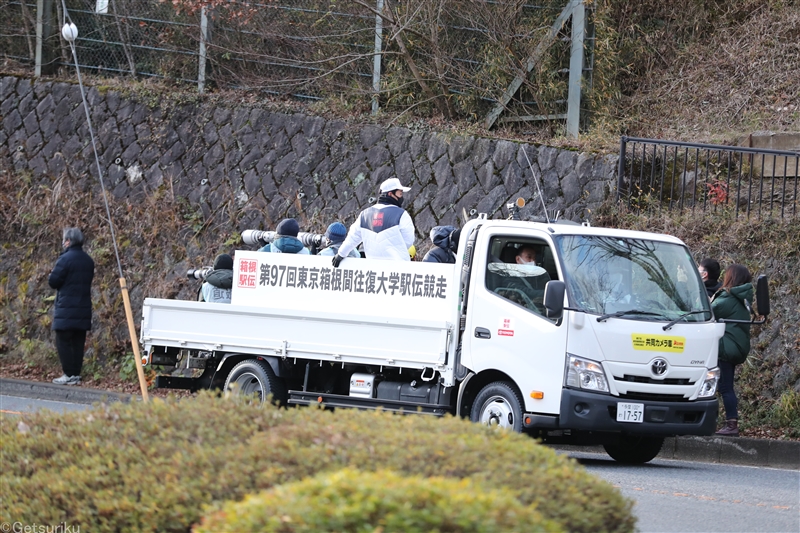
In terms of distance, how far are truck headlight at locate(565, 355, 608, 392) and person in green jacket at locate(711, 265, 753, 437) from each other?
2735 mm

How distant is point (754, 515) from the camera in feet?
21.9

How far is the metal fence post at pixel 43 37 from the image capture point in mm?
20266

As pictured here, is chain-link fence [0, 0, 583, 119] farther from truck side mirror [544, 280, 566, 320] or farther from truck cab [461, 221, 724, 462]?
truck side mirror [544, 280, 566, 320]

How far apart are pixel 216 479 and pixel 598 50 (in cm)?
1369

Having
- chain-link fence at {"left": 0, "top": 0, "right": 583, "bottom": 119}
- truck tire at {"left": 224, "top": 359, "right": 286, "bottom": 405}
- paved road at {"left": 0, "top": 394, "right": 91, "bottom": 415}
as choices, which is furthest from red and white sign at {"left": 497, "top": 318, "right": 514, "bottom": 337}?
chain-link fence at {"left": 0, "top": 0, "right": 583, "bottom": 119}

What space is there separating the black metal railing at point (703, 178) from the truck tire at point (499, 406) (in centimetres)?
595

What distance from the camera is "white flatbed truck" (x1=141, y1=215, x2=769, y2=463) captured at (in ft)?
27.7

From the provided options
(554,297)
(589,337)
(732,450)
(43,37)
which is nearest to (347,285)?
(554,297)

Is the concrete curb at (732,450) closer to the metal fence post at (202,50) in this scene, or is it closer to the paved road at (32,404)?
the paved road at (32,404)

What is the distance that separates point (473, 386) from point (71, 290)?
8113mm

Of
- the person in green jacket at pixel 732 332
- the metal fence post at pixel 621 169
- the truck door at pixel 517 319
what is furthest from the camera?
the metal fence post at pixel 621 169

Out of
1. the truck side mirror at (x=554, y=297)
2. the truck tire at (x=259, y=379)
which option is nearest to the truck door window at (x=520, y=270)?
the truck side mirror at (x=554, y=297)

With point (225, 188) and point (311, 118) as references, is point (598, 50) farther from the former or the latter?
point (225, 188)

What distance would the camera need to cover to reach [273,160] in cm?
1730
